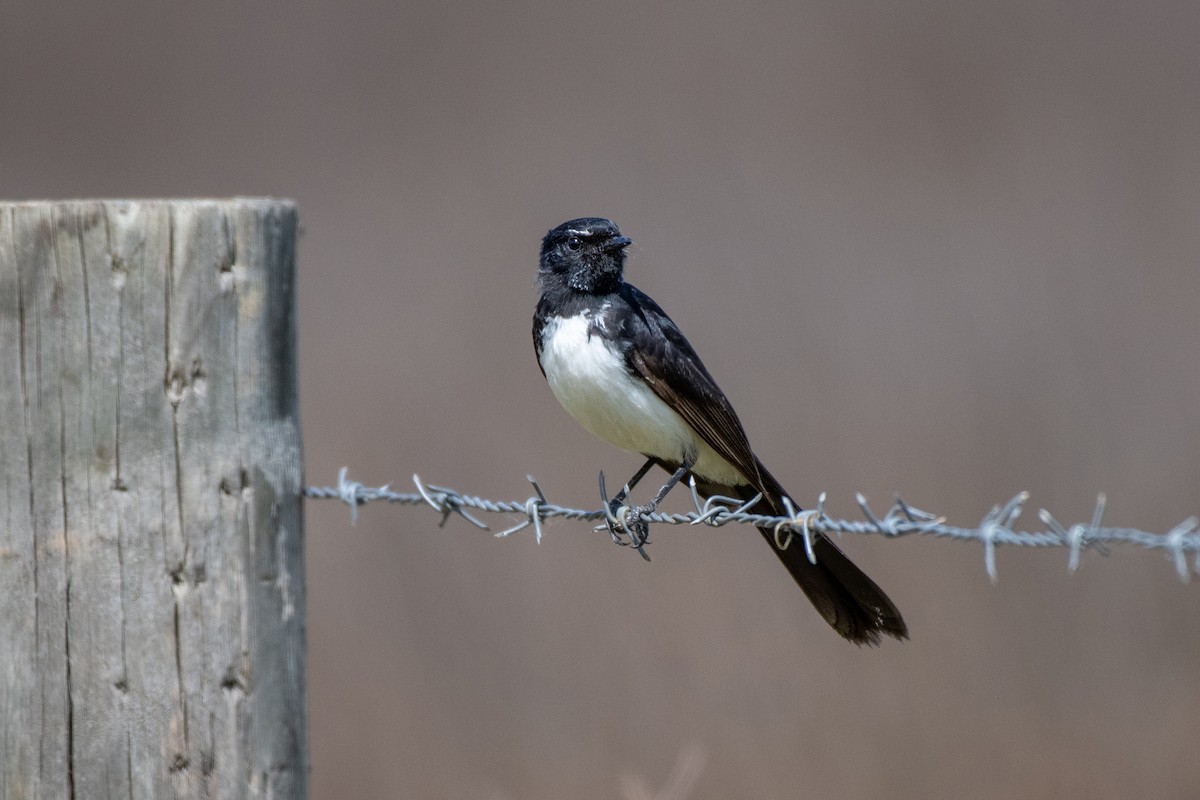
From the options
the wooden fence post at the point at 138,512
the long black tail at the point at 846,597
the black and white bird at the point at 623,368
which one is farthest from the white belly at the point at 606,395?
the wooden fence post at the point at 138,512

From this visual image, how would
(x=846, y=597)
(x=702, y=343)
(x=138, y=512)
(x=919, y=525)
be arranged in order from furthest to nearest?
(x=702, y=343)
(x=846, y=597)
(x=138, y=512)
(x=919, y=525)

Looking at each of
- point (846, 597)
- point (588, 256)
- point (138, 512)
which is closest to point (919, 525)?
point (846, 597)

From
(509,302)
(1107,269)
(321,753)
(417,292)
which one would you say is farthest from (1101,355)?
(321,753)

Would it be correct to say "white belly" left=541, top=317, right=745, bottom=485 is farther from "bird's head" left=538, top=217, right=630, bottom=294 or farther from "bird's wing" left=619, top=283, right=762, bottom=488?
"bird's head" left=538, top=217, right=630, bottom=294

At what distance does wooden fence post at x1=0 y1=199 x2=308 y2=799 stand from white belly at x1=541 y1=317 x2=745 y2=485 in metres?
1.58

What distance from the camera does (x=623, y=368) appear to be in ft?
13.1

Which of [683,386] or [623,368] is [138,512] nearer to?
[623,368]

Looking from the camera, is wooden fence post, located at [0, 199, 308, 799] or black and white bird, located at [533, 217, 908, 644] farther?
black and white bird, located at [533, 217, 908, 644]

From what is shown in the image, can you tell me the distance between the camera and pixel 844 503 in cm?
676

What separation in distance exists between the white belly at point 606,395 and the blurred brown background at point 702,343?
1620 mm

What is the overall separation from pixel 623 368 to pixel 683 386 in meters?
0.19

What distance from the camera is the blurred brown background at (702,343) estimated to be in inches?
243

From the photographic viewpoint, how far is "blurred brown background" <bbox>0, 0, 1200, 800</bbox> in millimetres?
6168

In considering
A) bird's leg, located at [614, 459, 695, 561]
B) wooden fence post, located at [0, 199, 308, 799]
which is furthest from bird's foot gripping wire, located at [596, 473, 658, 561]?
wooden fence post, located at [0, 199, 308, 799]
